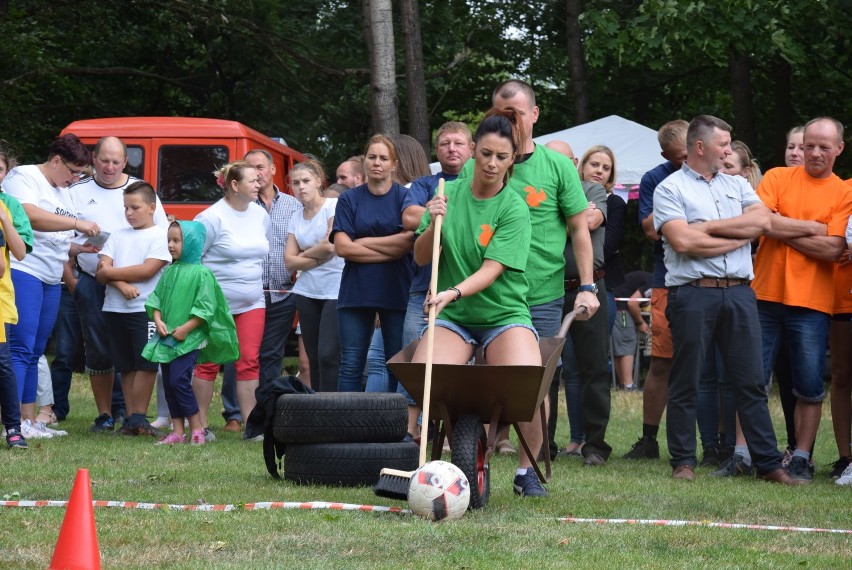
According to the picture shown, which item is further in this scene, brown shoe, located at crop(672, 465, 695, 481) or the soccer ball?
brown shoe, located at crop(672, 465, 695, 481)

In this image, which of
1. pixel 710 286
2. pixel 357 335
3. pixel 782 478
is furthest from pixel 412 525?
pixel 782 478

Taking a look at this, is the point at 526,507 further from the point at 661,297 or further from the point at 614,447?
the point at 614,447

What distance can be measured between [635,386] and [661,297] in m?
8.57

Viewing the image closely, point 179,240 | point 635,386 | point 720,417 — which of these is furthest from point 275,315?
point 635,386

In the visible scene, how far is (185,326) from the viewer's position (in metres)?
8.95

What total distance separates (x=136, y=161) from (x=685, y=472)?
10.6m

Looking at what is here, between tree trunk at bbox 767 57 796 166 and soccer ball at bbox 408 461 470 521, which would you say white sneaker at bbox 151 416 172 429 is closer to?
soccer ball at bbox 408 461 470 521

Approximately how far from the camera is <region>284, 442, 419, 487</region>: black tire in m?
6.84

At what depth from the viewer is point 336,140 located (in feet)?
83.1

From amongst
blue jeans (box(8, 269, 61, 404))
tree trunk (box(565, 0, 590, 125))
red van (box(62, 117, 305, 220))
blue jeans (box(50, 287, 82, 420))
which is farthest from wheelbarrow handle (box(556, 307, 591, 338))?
tree trunk (box(565, 0, 590, 125))


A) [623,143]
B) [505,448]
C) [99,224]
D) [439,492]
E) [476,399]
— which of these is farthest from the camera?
[623,143]

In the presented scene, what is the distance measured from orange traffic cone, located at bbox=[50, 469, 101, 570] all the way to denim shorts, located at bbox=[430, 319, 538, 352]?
2.25m

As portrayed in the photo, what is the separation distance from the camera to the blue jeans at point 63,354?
1095cm

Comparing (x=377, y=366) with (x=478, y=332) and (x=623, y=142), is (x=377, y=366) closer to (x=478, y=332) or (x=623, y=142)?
(x=478, y=332)
